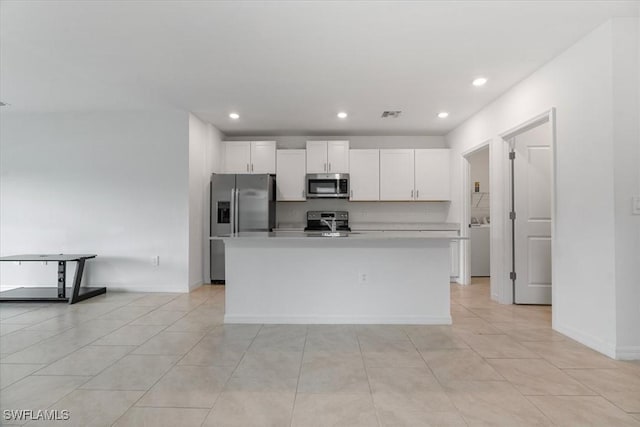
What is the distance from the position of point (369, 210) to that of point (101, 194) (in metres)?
4.17

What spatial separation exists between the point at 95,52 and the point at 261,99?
1709 mm

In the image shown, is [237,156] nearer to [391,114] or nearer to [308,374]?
[391,114]

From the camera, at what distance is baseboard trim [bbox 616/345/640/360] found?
238cm

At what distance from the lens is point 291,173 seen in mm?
5586

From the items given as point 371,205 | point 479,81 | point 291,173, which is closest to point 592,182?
point 479,81

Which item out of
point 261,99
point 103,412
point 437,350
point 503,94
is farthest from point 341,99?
point 103,412

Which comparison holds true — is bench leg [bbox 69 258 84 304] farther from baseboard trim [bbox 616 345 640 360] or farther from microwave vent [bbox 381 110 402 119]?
baseboard trim [bbox 616 345 640 360]

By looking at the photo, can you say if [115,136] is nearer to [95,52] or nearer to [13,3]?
[95,52]

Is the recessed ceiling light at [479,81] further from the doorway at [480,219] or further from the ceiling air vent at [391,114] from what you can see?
the doorway at [480,219]

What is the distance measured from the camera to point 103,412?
1758 millimetres

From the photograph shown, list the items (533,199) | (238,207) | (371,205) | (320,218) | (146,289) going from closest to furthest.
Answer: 1. (533,199)
2. (146,289)
3. (238,207)
4. (320,218)
5. (371,205)

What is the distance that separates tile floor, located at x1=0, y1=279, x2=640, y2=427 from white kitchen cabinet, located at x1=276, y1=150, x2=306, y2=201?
2689 mm

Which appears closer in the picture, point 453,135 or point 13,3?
point 13,3

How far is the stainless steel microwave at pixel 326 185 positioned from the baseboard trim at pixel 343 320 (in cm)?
258
